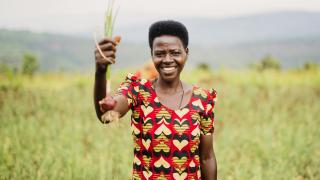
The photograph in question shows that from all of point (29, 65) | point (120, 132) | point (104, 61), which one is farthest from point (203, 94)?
point (29, 65)

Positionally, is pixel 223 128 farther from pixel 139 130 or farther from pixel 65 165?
pixel 139 130

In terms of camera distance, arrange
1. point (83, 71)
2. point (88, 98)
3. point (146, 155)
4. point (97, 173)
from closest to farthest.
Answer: point (146, 155) < point (97, 173) < point (88, 98) < point (83, 71)

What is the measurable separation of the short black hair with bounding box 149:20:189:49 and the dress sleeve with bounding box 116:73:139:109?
0.22m

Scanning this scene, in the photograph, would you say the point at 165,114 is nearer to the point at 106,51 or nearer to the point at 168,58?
the point at 168,58

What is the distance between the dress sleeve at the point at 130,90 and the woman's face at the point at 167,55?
0.45 feet

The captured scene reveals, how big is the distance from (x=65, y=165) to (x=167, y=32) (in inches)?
84.1

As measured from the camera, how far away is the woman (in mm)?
2107

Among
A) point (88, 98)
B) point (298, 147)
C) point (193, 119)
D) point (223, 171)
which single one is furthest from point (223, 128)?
point (193, 119)

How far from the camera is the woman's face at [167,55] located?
214cm

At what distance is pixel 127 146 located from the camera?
481 centimetres

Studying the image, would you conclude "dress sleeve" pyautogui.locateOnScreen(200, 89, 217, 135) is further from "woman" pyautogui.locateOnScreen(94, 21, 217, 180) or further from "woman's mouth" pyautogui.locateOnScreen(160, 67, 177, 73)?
"woman's mouth" pyautogui.locateOnScreen(160, 67, 177, 73)

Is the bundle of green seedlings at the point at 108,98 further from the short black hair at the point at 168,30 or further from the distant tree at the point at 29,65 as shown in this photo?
the distant tree at the point at 29,65

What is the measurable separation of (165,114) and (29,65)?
25.2ft

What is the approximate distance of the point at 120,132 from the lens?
18.1ft
